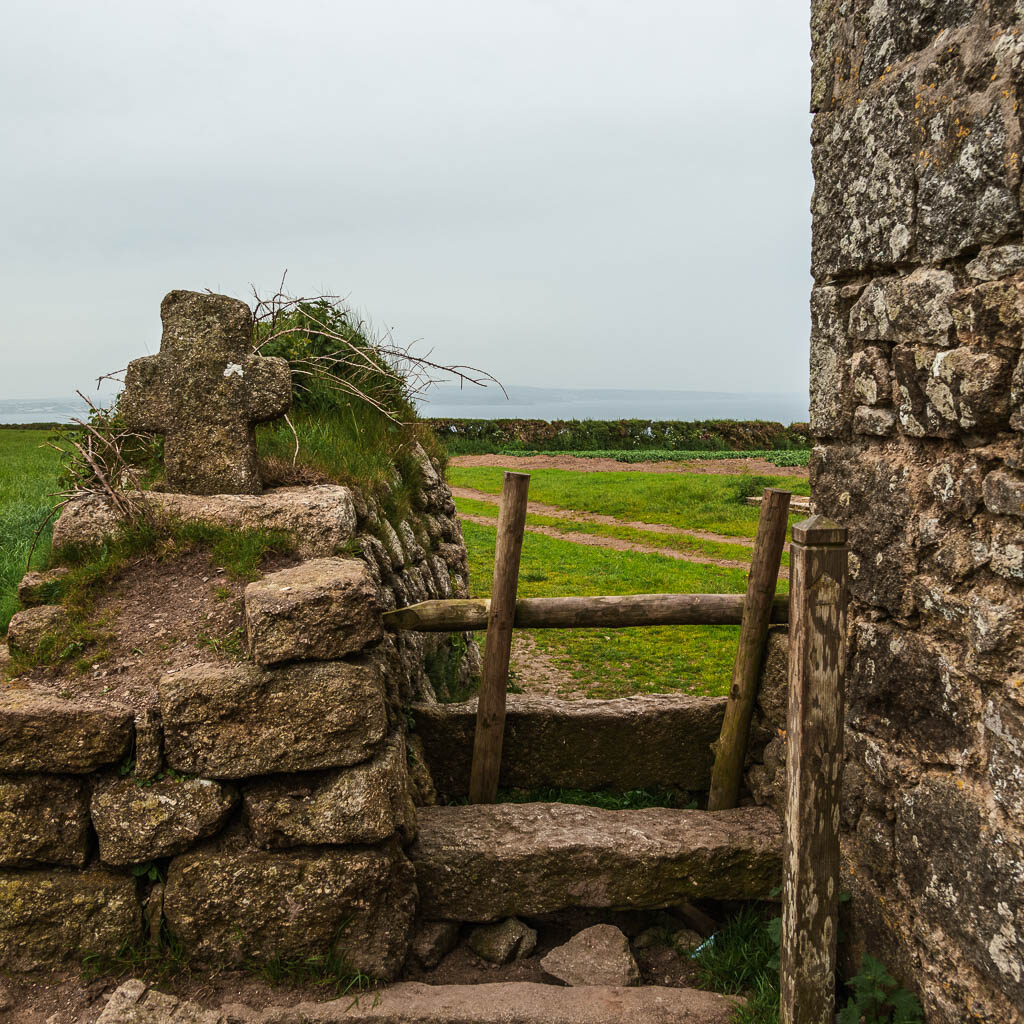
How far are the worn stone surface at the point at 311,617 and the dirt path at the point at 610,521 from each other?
8619 millimetres

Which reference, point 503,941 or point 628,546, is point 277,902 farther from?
point 628,546

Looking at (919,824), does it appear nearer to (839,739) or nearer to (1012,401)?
(839,739)

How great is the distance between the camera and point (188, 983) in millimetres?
3545

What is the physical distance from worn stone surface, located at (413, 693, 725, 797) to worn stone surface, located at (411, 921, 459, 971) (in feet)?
3.71

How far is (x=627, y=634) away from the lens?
9016 mm

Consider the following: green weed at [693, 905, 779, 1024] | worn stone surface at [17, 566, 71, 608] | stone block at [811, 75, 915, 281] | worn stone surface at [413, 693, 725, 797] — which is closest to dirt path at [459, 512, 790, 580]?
worn stone surface at [413, 693, 725, 797]

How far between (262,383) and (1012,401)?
12.9 ft

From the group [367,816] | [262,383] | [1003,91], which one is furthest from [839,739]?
[262,383]

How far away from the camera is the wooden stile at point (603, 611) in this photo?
4742 millimetres

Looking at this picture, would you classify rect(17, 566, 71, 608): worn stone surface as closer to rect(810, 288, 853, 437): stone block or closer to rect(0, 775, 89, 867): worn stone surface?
rect(0, 775, 89, 867): worn stone surface

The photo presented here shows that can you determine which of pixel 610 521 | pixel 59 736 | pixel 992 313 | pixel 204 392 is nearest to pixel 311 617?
pixel 59 736

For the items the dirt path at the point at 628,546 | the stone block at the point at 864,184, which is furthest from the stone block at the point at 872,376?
the dirt path at the point at 628,546

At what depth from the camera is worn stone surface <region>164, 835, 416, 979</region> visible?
354 cm

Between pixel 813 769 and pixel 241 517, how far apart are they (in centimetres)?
330
